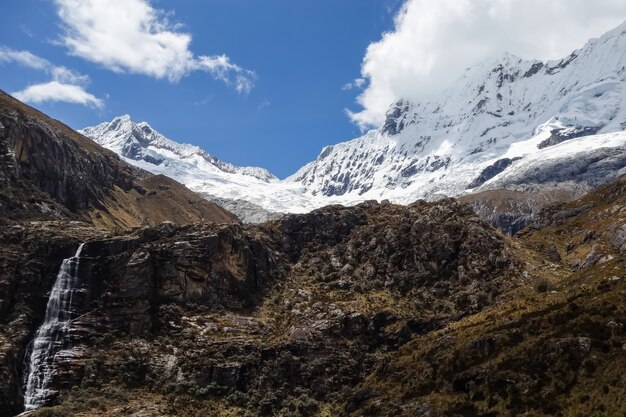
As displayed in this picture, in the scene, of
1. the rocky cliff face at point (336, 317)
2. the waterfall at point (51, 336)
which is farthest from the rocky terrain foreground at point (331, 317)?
the waterfall at point (51, 336)

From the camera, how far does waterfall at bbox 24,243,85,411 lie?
384 feet

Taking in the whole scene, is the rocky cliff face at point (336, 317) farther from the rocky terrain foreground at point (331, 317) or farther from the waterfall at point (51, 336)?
the waterfall at point (51, 336)

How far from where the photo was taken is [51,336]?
124 metres

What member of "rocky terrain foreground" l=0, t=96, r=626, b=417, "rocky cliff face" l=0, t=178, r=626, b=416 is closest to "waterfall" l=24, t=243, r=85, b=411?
"rocky terrain foreground" l=0, t=96, r=626, b=417

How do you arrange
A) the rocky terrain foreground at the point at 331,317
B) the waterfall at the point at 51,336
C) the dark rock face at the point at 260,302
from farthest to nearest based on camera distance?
the dark rock face at the point at 260,302, the waterfall at the point at 51,336, the rocky terrain foreground at the point at 331,317

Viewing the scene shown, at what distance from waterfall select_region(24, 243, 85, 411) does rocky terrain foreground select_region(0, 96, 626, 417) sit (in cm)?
154

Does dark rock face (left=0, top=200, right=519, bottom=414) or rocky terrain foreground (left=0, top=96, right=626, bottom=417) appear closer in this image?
rocky terrain foreground (left=0, top=96, right=626, bottom=417)

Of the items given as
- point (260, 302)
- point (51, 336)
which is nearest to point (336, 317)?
point (260, 302)

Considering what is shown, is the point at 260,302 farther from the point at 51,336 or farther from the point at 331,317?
the point at 51,336

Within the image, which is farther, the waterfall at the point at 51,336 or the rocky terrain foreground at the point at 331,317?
the waterfall at the point at 51,336

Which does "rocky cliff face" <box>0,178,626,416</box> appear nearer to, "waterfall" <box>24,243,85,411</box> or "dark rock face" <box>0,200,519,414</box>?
"dark rock face" <box>0,200,519,414</box>

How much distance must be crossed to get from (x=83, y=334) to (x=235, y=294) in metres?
32.0

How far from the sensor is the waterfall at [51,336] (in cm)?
11694

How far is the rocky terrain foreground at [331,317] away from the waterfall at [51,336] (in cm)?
154
